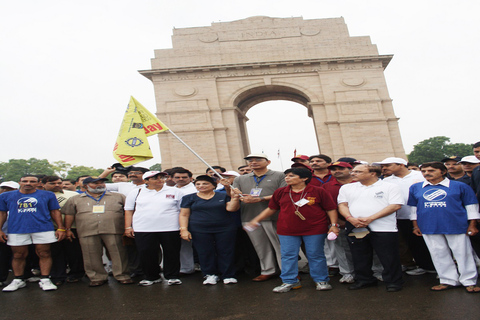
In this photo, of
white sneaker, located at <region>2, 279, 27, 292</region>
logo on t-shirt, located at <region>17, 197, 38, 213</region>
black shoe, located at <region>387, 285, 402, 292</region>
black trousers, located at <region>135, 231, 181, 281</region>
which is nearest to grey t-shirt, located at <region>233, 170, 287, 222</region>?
black trousers, located at <region>135, 231, 181, 281</region>

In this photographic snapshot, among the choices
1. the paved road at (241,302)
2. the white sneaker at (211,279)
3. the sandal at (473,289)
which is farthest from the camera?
the white sneaker at (211,279)

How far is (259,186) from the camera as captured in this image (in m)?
5.22

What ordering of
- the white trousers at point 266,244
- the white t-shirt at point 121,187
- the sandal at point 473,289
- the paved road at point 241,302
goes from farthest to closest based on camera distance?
the white t-shirt at point 121,187 → the white trousers at point 266,244 → the sandal at point 473,289 → the paved road at point 241,302

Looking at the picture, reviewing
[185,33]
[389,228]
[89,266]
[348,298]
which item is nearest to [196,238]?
[89,266]

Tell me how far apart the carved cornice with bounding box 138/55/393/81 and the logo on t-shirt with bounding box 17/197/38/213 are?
688 inches

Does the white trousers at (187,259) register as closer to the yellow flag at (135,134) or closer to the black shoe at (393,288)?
the yellow flag at (135,134)

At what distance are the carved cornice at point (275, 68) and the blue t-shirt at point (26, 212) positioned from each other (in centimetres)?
1740

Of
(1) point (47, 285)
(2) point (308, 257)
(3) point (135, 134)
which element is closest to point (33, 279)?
(1) point (47, 285)

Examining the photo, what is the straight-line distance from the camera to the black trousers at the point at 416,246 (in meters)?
4.97

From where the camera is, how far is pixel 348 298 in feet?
13.1

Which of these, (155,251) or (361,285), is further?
(155,251)

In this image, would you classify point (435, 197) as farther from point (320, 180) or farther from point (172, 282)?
point (172, 282)

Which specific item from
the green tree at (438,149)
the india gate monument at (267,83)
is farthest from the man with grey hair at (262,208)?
the green tree at (438,149)

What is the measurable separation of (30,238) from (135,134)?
7.54ft
